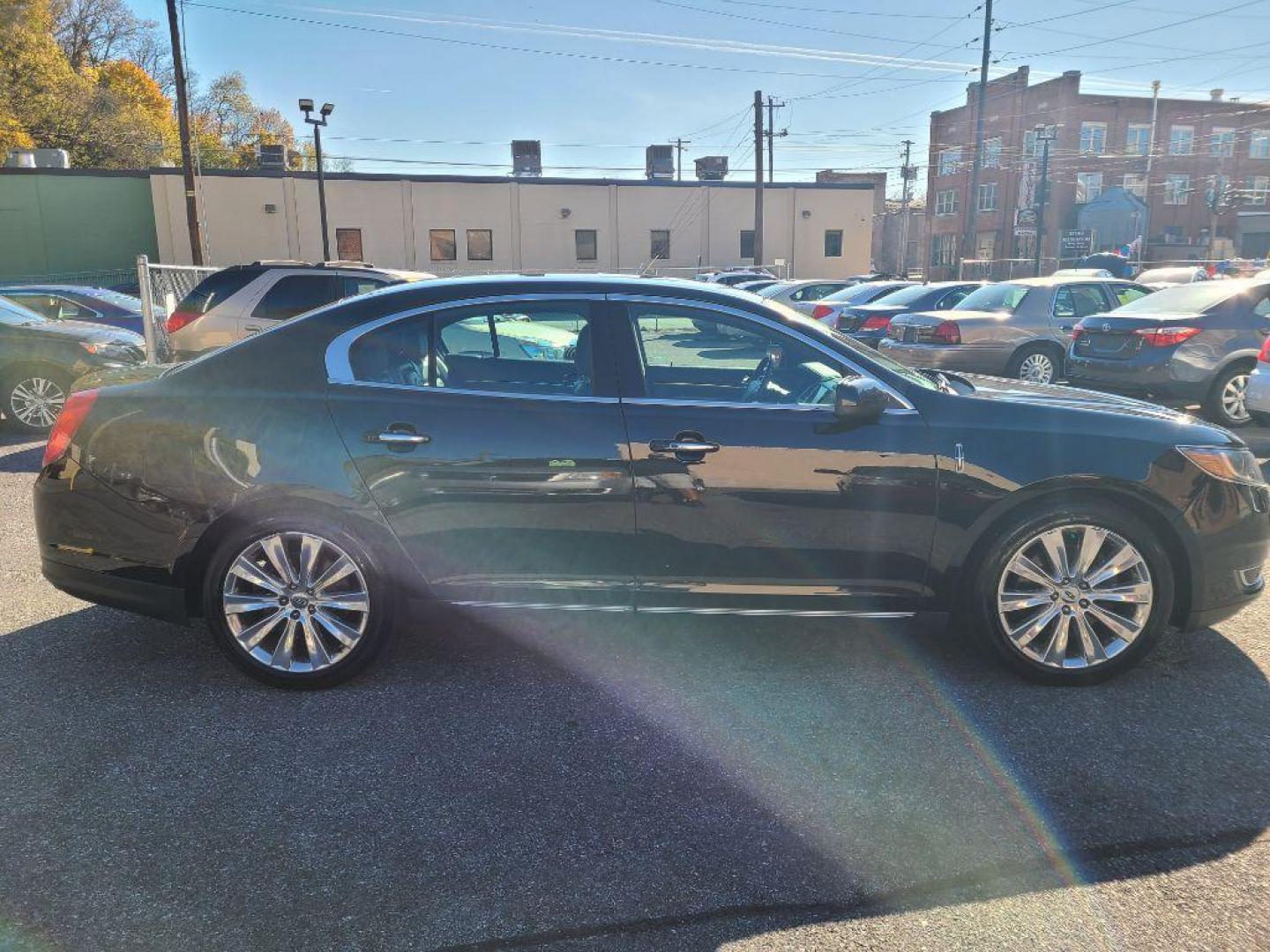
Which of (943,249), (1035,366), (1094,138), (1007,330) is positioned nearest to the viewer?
(1007,330)

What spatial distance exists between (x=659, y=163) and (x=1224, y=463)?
47.4 m

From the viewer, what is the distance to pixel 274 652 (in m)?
3.70

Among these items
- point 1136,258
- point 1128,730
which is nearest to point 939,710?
point 1128,730

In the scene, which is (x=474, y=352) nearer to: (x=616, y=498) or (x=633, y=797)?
(x=616, y=498)

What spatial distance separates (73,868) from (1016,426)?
3.60 m

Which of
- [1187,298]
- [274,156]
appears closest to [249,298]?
[1187,298]

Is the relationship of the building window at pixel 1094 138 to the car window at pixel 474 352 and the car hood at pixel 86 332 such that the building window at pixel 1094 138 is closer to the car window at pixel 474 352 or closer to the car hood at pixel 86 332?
the car hood at pixel 86 332

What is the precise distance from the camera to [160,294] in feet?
35.9

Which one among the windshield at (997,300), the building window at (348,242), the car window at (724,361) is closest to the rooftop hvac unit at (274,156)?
the building window at (348,242)

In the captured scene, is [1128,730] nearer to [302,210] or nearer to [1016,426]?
[1016,426]

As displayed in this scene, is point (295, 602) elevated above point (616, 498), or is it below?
below

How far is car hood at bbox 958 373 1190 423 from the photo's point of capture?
3.80 m

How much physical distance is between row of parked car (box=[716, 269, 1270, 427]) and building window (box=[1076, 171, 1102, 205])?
150 ft

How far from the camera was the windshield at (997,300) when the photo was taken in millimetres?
11672
